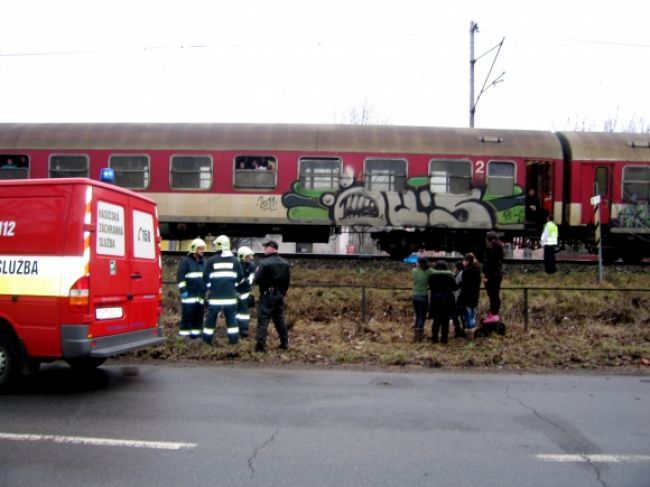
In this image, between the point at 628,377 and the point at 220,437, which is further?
the point at 628,377

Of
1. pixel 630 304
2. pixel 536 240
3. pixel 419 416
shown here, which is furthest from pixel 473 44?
pixel 419 416

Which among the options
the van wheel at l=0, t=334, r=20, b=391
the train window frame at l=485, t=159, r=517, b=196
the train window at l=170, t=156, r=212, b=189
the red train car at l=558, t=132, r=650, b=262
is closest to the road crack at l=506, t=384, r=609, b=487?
the van wheel at l=0, t=334, r=20, b=391

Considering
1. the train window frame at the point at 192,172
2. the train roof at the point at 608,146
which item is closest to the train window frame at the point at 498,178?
the train roof at the point at 608,146

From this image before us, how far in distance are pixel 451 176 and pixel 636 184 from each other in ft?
14.9

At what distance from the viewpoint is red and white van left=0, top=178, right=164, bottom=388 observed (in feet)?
19.9

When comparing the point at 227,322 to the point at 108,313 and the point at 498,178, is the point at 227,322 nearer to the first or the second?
the point at 108,313

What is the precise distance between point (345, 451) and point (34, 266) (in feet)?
12.4

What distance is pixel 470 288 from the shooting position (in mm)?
9414

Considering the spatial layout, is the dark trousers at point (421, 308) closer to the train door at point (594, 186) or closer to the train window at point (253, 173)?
the train window at point (253, 173)

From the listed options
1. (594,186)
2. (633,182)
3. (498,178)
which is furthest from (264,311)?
(633,182)

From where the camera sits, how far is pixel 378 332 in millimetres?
10047

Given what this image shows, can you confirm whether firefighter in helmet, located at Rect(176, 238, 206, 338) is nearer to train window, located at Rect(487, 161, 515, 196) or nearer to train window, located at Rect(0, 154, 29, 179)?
train window, located at Rect(0, 154, 29, 179)

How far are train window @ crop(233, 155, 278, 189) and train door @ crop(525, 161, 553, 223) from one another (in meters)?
6.33

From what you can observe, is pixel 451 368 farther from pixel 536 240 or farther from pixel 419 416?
pixel 536 240
